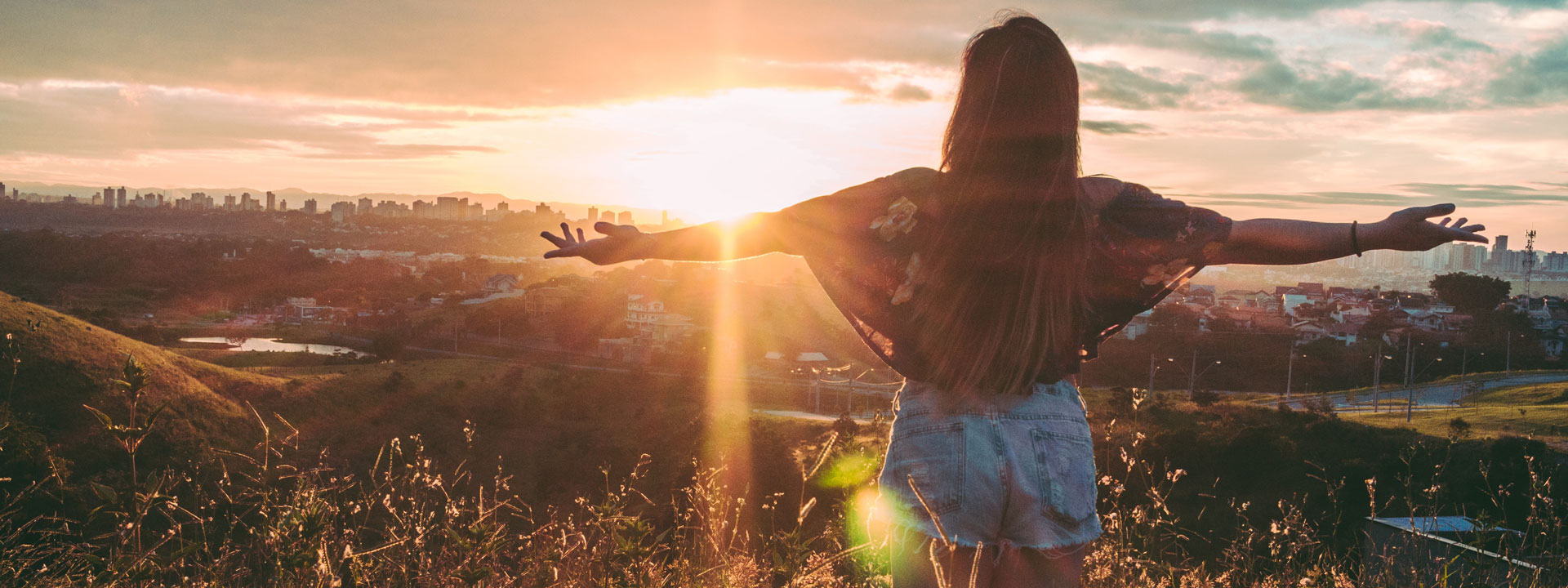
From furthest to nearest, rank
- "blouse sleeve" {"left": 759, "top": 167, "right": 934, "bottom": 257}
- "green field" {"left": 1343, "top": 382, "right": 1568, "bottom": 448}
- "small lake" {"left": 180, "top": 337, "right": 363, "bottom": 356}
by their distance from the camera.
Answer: "small lake" {"left": 180, "top": 337, "right": 363, "bottom": 356}, "green field" {"left": 1343, "top": 382, "right": 1568, "bottom": 448}, "blouse sleeve" {"left": 759, "top": 167, "right": 934, "bottom": 257}

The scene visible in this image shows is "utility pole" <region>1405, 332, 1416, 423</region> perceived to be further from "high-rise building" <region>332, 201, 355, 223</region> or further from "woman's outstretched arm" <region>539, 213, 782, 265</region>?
"high-rise building" <region>332, 201, 355, 223</region>

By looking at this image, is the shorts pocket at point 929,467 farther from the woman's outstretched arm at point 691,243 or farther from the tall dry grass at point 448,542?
the woman's outstretched arm at point 691,243

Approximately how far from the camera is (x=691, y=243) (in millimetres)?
1339

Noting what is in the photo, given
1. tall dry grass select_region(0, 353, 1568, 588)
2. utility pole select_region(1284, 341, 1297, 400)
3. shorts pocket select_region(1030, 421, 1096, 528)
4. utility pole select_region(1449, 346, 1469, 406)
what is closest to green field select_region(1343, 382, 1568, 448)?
utility pole select_region(1449, 346, 1469, 406)

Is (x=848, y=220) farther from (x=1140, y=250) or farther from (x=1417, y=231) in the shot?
(x=1417, y=231)

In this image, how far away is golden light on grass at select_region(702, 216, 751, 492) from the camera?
55.7 ft

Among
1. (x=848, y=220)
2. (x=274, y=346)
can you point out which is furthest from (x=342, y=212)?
(x=848, y=220)

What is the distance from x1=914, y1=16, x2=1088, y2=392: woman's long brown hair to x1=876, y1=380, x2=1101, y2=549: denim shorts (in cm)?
4

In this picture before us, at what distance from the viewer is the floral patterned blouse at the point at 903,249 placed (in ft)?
4.09

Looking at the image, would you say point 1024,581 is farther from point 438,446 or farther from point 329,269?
point 329,269

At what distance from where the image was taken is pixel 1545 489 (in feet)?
7.15

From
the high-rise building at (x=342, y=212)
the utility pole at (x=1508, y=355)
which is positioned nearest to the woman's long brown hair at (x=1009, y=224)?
the utility pole at (x=1508, y=355)

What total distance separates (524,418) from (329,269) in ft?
111

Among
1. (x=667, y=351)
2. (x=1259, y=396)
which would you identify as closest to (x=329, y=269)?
(x=667, y=351)
